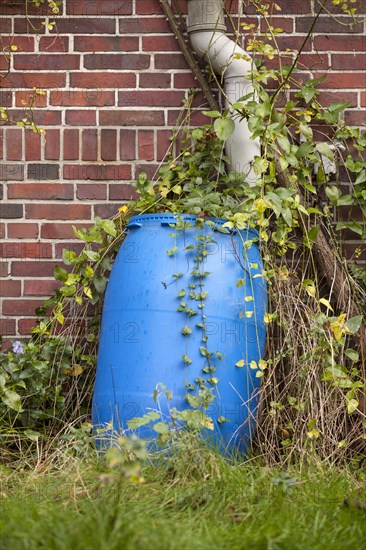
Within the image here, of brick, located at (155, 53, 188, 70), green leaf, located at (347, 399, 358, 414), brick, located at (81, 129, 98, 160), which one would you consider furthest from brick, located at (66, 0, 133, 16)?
green leaf, located at (347, 399, 358, 414)

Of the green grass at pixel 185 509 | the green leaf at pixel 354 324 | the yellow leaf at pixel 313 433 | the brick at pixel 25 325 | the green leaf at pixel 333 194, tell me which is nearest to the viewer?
the green grass at pixel 185 509

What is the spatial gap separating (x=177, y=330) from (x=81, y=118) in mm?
1092

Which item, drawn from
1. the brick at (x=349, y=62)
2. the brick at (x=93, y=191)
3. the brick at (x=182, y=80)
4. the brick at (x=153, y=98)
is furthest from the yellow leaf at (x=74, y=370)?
the brick at (x=349, y=62)

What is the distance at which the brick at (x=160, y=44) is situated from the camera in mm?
3328

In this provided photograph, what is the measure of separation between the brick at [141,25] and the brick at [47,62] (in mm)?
222

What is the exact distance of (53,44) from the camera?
3334 millimetres

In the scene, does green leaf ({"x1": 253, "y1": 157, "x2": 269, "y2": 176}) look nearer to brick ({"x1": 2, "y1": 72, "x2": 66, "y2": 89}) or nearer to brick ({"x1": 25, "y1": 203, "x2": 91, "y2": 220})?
brick ({"x1": 25, "y1": 203, "x2": 91, "y2": 220})

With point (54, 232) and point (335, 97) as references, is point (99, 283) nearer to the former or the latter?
point (54, 232)

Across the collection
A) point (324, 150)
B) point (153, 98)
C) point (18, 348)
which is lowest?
point (18, 348)

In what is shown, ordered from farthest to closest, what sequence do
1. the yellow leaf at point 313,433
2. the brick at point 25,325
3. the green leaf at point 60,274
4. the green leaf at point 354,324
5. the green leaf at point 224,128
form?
1. the brick at point 25,325
2. the green leaf at point 60,274
3. the green leaf at point 224,128
4. the green leaf at point 354,324
5. the yellow leaf at point 313,433

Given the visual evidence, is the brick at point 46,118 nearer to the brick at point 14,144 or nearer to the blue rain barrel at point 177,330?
the brick at point 14,144

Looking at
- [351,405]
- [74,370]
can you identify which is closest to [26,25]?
[74,370]

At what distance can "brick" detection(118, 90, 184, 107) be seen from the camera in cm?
332

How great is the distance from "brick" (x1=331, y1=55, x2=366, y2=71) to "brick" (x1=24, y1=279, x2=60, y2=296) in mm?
1433
